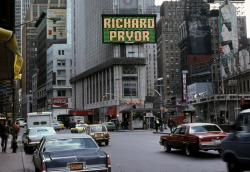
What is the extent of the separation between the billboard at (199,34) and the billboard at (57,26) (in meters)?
49.5

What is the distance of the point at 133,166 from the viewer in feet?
49.0

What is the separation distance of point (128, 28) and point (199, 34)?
6600 centimetres

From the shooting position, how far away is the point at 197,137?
16.8 m

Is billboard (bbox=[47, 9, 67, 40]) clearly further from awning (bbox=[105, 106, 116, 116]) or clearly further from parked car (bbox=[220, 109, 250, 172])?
parked car (bbox=[220, 109, 250, 172])

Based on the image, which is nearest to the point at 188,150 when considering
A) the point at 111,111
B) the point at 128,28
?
the point at 111,111

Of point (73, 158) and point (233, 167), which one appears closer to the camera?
point (73, 158)

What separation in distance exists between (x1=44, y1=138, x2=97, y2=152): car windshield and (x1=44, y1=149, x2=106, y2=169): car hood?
409 millimetres

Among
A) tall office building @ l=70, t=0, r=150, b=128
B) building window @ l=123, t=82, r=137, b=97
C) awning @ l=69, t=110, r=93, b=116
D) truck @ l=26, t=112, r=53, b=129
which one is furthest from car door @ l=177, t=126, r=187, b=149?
awning @ l=69, t=110, r=93, b=116

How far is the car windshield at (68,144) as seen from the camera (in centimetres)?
1080

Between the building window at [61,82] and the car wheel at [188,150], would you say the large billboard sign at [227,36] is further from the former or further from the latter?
the car wheel at [188,150]

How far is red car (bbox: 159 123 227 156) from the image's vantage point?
55.2ft

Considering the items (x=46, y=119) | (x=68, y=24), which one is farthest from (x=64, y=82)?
(x=46, y=119)

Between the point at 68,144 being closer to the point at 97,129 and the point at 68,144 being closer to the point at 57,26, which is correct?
the point at 97,129

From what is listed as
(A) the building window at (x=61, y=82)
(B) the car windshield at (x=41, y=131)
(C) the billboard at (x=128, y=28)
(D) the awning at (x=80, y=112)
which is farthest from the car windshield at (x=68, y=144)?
(A) the building window at (x=61, y=82)
